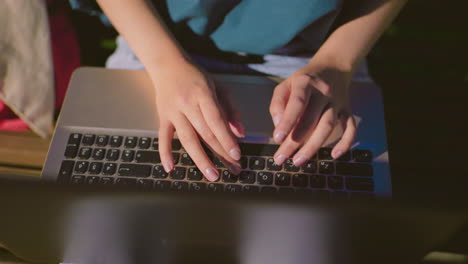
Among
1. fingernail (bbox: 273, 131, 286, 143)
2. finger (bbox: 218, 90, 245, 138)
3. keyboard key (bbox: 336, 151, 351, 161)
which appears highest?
finger (bbox: 218, 90, 245, 138)

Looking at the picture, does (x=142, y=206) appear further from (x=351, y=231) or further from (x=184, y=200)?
(x=351, y=231)

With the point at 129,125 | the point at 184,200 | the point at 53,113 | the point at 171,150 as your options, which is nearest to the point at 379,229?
the point at 184,200

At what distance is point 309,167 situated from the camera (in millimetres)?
625

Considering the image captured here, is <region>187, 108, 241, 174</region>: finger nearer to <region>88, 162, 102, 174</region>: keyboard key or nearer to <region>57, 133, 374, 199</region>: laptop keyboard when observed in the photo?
<region>57, 133, 374, 199</region>: laptop keyboard

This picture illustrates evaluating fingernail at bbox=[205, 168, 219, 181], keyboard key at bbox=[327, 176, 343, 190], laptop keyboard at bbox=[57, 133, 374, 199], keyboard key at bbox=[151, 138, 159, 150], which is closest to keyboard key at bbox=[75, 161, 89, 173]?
laptop keyboard at bbox=[57, 133, 374, 199]

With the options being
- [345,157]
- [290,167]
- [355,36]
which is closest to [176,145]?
[290,167]

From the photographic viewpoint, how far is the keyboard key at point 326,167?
2.05 feet

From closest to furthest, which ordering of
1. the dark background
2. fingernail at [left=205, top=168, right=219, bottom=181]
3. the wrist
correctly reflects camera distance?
fingernail at [left=205, top=168, right=219, bottom=181] < the wrist < the dark background

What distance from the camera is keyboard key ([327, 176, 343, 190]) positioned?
0.61 metres

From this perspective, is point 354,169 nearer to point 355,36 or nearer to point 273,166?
point 273,166

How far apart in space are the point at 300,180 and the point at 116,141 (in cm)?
35

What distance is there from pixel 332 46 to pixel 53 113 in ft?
2.19

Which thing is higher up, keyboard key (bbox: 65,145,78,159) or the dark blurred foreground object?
keyboard key (bbox: 65,145,78,159)

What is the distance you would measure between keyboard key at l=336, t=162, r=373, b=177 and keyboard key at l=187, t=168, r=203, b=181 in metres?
0.25
